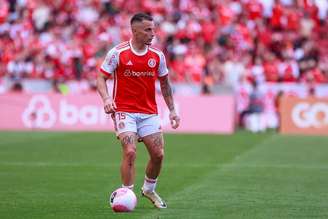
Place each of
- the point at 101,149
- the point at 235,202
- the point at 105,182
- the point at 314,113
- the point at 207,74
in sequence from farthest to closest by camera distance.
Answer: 1. the point at 207,74
2. the point at 314,113
3. the point at 101,149
4. the point at 105,182
5. the point at 235,202

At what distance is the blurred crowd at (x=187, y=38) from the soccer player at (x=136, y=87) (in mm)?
18810

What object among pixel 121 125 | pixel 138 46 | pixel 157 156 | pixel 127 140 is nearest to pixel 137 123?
pixel 121 125

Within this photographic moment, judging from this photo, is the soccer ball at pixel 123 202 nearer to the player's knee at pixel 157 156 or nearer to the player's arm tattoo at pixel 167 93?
the player's knee at pixel 157 156

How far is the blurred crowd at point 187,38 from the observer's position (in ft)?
103

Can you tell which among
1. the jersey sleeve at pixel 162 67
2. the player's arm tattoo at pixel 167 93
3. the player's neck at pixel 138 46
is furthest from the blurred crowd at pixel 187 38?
the player's neck at pixel 138 46

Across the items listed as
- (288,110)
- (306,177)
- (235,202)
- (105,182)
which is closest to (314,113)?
(288,110)

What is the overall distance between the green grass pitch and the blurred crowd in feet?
20.8

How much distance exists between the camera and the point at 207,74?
31.3 m

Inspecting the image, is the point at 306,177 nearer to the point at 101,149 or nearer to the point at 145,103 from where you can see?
the point at 145,103

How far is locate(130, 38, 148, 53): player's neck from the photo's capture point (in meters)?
10.8

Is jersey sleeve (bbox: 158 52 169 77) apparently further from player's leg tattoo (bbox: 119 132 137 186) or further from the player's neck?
player's leg tattoo (bbox: 119 132 137 186)

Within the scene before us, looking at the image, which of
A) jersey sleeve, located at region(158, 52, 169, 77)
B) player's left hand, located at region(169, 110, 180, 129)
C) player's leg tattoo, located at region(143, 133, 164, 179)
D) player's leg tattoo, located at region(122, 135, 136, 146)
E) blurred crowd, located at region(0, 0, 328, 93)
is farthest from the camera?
blurred crowd, located at region(0, 0, 328, 93)

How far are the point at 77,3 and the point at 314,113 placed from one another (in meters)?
12.8

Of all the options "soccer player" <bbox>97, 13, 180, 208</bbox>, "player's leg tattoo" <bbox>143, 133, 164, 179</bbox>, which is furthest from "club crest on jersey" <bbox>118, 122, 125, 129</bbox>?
"player's leg tattoo" <bbox>143, 133, 164, 179</bbox>
